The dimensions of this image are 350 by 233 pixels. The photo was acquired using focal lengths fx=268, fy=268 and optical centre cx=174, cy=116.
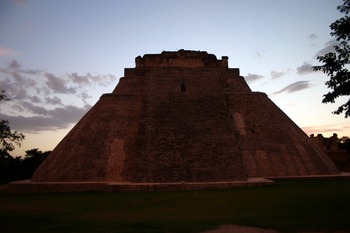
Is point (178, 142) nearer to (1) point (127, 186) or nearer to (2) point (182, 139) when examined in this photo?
(2) point (182, 139)

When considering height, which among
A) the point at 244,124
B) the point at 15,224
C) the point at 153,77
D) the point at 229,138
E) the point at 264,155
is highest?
the point at 153,77

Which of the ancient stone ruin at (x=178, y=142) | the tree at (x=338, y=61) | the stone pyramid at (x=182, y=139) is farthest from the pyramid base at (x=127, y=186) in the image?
the tree at (x=338, y=61)

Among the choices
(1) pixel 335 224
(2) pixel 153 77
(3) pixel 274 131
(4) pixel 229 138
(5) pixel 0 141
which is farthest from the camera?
(2) pixel 153 77

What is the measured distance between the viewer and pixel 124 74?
20.0 meters

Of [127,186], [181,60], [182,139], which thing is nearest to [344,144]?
[181,60]

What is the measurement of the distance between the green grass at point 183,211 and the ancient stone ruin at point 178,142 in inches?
67.1

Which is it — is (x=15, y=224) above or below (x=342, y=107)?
below

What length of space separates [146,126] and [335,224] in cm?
973

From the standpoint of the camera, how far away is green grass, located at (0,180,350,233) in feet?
19.4

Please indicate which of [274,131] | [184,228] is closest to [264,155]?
[274,131]

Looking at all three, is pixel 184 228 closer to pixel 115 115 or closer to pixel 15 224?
pixel 15 224

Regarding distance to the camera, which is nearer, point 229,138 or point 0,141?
point 0,141

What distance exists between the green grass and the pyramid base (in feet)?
1.57

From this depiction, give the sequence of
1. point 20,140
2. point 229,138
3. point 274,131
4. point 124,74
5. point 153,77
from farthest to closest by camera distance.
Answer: point 124,74, point 153,77, point 274,131, point 229,138, point 20,140
